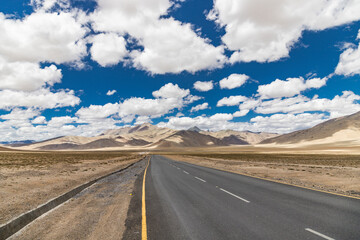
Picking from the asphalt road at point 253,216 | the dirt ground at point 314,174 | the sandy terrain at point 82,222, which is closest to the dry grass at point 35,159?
the sandy terrain at point 82,222

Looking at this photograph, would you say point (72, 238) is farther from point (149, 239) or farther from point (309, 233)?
point (309, 233)

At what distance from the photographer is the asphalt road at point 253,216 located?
5.70m

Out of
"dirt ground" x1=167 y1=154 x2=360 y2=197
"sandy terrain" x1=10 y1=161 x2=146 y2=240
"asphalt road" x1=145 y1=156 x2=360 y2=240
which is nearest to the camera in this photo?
"asphalt road" x1=145 y1=156 x2=360 y2=240

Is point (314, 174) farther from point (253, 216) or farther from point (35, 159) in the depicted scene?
point (35, 159)

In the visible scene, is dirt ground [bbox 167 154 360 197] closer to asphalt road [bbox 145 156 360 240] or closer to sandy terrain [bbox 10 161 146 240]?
asphalt road [bbox 145 156 360 240]

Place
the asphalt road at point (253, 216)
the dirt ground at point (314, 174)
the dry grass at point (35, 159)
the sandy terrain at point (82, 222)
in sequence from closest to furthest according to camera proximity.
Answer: the asphalt road at point (253, 216)
the sandy terrain at point (82, 222)
the dirt ground at point (314, 174)
the dry grass at point (35, 159)

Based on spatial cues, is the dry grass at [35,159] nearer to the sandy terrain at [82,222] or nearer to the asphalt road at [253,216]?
the sandy terrain at [82,222]

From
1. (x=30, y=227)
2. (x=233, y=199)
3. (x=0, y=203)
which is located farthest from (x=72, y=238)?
(x=233, y=199)

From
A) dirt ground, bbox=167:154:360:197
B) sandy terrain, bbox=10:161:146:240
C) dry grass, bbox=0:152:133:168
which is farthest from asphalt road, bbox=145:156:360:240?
dry grass, bbox=0:152:133:168

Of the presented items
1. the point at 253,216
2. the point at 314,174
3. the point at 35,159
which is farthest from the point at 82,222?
the point at 35,159

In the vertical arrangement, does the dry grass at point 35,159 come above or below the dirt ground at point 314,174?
Result: above

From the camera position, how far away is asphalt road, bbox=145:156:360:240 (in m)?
5.70

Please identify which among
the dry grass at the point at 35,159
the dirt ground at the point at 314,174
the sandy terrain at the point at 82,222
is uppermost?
the dry grass at the point at 35,159

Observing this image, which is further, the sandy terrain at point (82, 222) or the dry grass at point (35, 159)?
the dry grass at point (35, 159)
